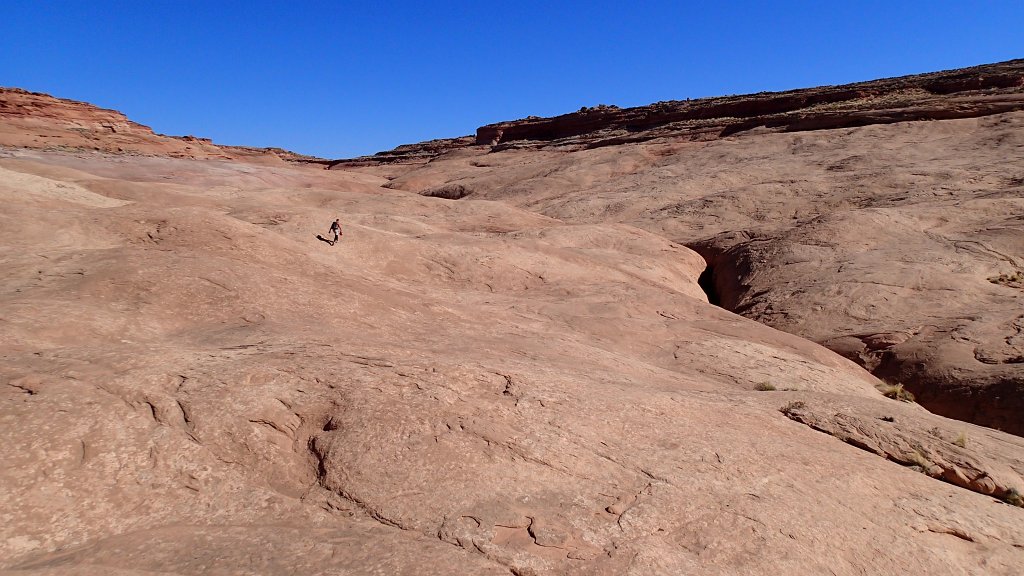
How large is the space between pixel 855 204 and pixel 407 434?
2397cm

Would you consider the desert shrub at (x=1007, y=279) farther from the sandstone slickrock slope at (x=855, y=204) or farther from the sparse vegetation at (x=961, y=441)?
the sparse vegetation at (x=961, y=441)

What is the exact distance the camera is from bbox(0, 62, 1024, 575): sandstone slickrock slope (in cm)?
425

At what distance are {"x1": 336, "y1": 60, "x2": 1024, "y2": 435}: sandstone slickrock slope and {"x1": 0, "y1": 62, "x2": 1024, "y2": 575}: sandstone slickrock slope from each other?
A: 5.37 feet

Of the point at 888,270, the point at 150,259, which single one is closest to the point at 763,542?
the point at 150,259

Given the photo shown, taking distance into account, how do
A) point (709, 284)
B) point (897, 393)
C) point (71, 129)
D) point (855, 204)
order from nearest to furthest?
point (897, 393)
point (709, 284)
point (855, 204)
point (71, 129)

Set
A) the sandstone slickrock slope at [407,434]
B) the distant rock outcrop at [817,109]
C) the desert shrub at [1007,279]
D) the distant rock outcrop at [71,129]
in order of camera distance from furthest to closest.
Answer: the distant rock outcrop at [71,129] → the distant rock outcrop at [817,109] → the desert shrub at [1007,279] → the sandstone slickrock slope at [407,434]

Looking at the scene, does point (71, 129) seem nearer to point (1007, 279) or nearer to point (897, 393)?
point (897, 393)

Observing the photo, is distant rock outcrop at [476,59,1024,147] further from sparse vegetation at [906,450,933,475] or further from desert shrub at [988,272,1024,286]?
sparse vegetation at [906,450,933,475]

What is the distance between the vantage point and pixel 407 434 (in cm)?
531

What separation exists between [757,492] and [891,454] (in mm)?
2458

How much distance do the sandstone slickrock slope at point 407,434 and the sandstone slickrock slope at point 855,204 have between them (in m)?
1.64

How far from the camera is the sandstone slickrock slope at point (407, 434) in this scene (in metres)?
4.25

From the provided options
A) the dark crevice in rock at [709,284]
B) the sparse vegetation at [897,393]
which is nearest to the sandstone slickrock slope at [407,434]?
the sparse vegetation at [897,393]

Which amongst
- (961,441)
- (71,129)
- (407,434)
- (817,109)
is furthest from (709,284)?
(71,129)
